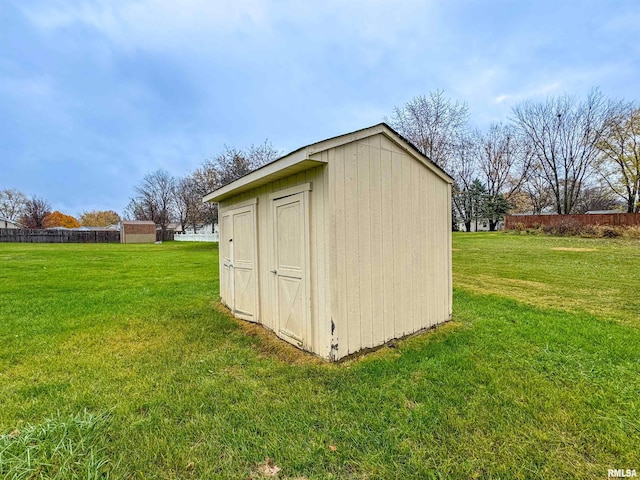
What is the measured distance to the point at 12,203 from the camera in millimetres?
45906

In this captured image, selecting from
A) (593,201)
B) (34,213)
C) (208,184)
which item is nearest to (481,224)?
(593,201)

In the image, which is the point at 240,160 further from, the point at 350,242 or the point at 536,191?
the point at 536,191

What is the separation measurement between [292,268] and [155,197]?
155 feet

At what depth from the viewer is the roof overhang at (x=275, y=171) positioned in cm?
336

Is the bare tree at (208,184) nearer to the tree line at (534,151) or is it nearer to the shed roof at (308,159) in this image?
the tree line at (534,151)

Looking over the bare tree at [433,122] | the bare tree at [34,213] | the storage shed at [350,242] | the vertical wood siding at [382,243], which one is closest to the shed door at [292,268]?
the storage shed at [350,242]

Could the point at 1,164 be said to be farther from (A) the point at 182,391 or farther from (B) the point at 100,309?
(A) the point at 182,391

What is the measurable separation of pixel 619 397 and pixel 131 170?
302 ft

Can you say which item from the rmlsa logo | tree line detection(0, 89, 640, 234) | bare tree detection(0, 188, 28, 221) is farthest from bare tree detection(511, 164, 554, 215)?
bare tree detection(0, 188, 28, 221)

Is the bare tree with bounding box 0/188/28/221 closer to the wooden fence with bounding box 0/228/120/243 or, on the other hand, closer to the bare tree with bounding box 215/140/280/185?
the wooden fence with bounding box 0/228/120/243

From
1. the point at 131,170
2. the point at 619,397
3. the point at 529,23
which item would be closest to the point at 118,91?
the point at 529,23

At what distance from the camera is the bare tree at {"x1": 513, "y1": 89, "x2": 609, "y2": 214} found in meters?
24.0

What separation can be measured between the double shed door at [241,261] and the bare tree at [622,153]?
30195 mm

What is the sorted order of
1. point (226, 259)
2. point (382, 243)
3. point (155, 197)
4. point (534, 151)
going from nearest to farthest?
point (382, 243) < point (226, 259) < point (534, 151) < point (155, 197)
